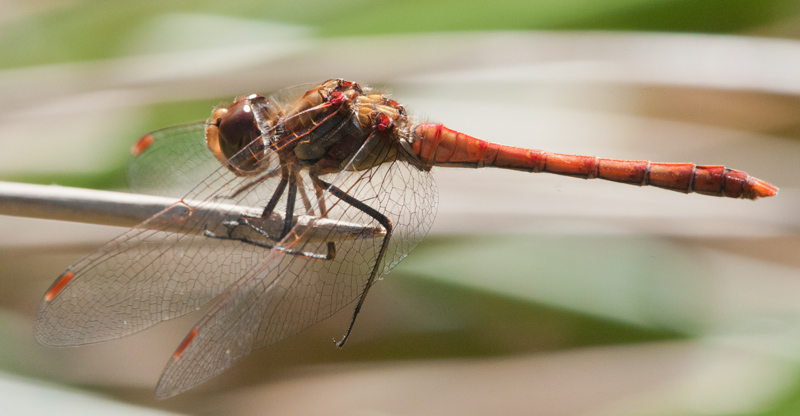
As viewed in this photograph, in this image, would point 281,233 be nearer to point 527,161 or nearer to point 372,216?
point 372,216

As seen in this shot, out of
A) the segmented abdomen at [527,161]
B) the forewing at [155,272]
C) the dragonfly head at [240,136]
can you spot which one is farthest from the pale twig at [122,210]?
the segmented abdomen at [527,161]

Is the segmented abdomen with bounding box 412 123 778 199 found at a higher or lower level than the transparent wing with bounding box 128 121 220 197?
higher

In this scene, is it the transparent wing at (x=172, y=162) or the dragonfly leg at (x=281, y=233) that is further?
the transparent wing at (x=172, y=162)

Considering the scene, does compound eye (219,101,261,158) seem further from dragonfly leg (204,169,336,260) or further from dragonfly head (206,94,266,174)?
dragonfly leg (204,169,336,260)

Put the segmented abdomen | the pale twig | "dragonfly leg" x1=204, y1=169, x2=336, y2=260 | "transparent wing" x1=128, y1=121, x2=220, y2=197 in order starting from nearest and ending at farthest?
1. the pale twig
2. "dragonfly leg" x1=204, y1=169, x2=336, y2=260
3. the segmented abdomen
4. "transparent wing" x1=128, y1=121, x2=220, y2=197

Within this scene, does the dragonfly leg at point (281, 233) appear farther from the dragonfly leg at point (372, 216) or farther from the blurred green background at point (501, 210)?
the blurred green background at point (501, 210)

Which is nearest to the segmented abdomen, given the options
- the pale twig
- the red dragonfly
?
the red dragonfly

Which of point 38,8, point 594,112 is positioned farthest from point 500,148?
point 38,8
